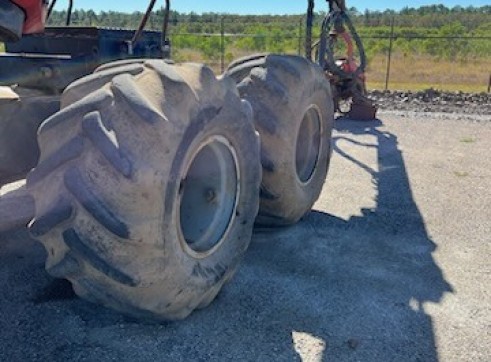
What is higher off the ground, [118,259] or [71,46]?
[71,46]

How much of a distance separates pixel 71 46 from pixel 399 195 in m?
3.61

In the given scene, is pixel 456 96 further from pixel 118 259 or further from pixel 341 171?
pixel 118 259

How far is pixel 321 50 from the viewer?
8383 mm

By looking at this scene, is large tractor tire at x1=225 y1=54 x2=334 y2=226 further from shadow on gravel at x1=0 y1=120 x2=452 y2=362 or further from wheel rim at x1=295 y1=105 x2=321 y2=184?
shadow on gravel at x1=0 y1=120 x2=452 y2=362

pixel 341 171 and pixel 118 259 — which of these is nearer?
pixel 118 259

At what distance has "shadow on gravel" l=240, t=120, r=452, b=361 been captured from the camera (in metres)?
3.16

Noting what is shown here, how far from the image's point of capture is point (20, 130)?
10.7ft

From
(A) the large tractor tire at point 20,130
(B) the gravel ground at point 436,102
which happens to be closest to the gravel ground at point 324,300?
(A) the large tractor tire at point 20,130

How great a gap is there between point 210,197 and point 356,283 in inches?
48.2

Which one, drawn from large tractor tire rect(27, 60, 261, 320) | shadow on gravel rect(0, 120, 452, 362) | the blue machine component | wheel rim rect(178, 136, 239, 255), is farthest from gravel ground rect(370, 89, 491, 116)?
large tractor tire rect(27, 60, 261, 320)

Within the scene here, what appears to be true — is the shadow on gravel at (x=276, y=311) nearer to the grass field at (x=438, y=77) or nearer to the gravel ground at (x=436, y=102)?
the gravel ground at (x=436, y=102)

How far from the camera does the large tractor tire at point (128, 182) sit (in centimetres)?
247

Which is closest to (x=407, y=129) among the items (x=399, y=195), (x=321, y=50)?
(x=321, y=50)

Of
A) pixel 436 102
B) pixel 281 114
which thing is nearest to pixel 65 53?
pixel 281 114
